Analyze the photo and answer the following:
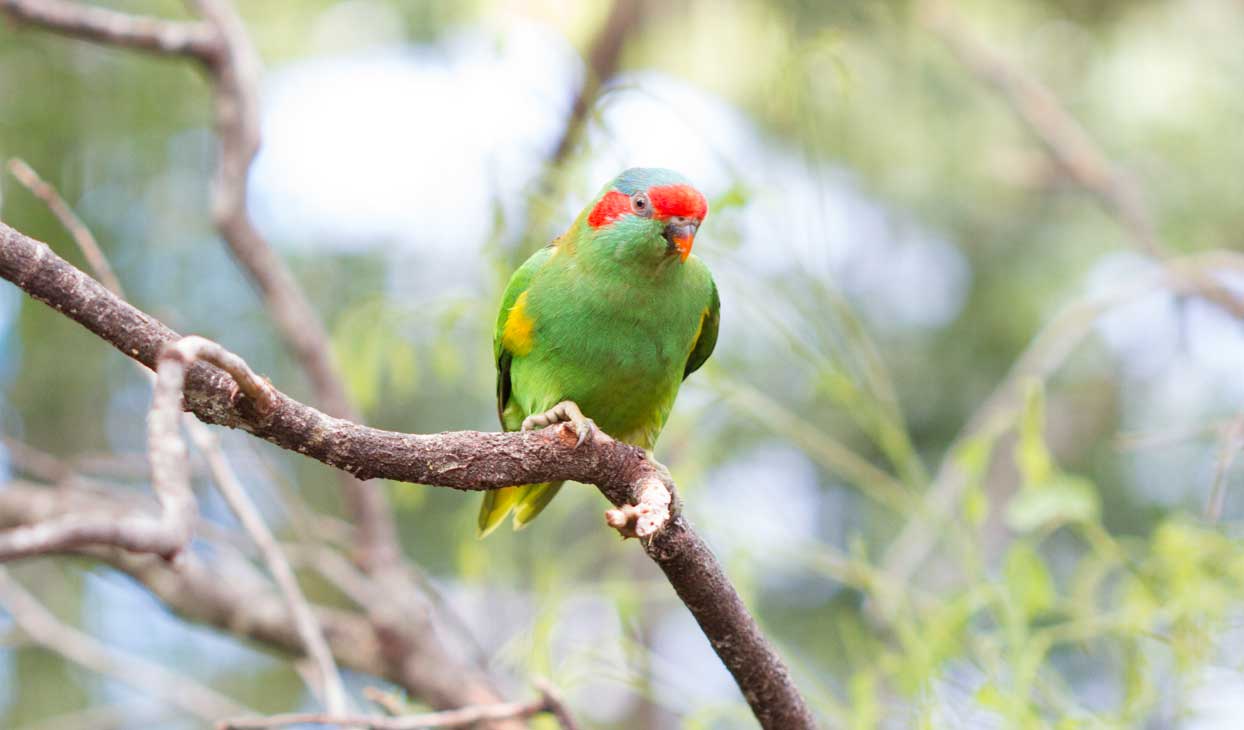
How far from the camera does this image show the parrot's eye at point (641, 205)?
8.48 feet

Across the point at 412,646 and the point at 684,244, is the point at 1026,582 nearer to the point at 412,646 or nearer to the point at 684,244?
the point at 684,244

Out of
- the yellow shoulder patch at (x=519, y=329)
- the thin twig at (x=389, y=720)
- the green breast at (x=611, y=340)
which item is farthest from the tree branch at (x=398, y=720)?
the yellow shoulder patch at (x=519, y=329)

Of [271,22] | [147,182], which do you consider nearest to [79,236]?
[147,182]

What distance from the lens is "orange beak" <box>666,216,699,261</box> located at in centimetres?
254

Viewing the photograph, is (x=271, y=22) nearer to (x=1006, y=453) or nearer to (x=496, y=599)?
(x=496, y=599)

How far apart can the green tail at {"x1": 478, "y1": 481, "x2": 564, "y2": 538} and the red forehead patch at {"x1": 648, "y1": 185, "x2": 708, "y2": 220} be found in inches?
30.4

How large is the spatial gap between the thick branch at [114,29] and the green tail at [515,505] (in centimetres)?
165

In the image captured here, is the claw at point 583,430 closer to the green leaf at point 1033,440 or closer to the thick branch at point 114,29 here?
the green leaf at point 1033,440

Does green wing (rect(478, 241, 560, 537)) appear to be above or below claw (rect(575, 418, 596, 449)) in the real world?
above

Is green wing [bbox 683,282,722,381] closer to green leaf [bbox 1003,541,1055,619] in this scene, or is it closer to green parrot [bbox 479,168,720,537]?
green parrot [bbox 479,168,720,537]

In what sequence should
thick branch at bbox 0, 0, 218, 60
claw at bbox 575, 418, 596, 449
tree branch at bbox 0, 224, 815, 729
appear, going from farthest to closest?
thick branch at bbox 0, 0, 218, 60 < claw at bbox 575, 418, 596, 449 < tree branch at bbox 0, 224, 815, 729

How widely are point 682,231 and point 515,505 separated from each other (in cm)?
87

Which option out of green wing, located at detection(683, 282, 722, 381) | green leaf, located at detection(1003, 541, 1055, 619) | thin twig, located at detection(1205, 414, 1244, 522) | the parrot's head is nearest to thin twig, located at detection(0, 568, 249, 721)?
green wing, located at detection(683, 282, 722, 381)

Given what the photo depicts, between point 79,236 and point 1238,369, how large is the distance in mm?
4349
